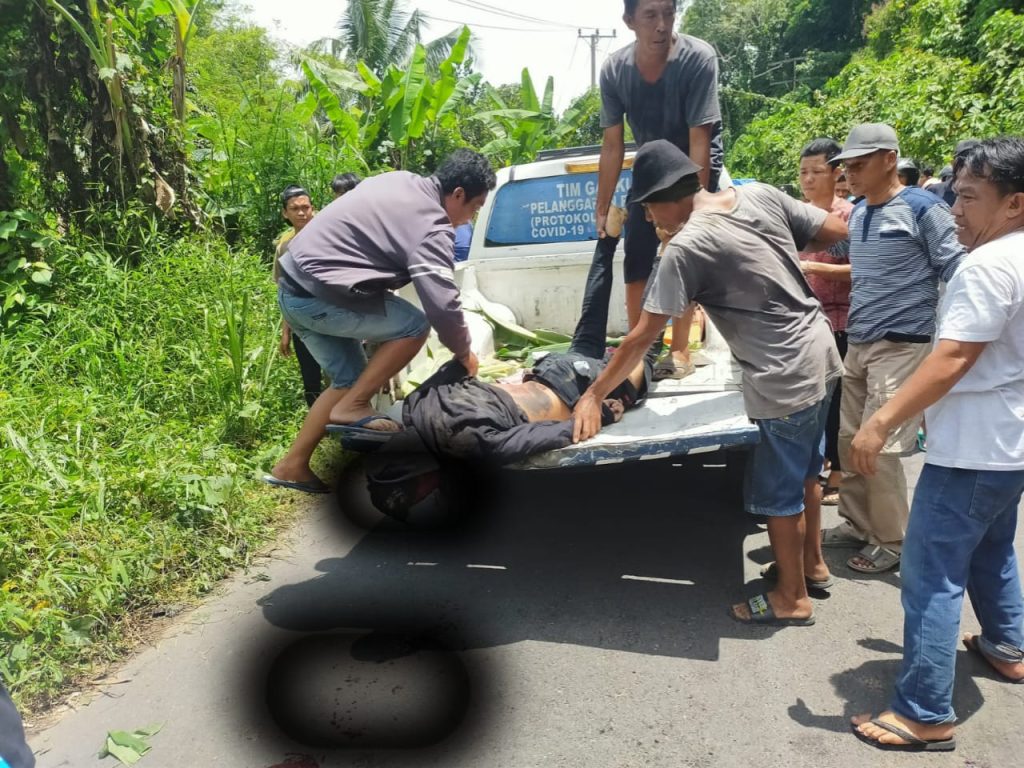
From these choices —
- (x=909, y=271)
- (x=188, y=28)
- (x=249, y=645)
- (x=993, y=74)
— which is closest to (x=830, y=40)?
(x=993, y=74)

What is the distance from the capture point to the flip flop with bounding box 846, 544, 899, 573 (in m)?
3.51

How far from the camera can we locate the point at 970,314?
6.86ft

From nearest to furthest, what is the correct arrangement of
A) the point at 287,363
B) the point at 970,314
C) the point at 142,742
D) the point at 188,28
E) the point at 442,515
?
the point at 970,314, the point at 142,742, the point at 442,515, the point at 287,363, the point at 188,28

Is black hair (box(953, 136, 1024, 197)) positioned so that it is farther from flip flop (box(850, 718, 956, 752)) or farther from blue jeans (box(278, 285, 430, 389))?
blue jeans (box(278, 285, 430, 389))

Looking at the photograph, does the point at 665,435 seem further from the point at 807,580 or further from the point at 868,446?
the point at 807,580

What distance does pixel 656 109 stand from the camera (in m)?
4.07

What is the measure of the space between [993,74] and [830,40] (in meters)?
24.6

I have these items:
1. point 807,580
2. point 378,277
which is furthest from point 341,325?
point 807,580

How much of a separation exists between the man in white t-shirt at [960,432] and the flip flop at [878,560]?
3.75 ft

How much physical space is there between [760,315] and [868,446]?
722 mm

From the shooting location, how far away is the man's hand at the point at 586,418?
10.1 feet

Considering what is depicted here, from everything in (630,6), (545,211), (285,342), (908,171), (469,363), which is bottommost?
(285,342)

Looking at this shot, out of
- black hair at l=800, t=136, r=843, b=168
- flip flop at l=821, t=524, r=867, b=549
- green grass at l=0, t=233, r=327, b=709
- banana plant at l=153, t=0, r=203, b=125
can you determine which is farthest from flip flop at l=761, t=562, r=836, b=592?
banana plant at l=153, t=0, r=203, b=125

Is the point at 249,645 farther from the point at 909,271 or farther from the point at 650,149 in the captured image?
the point at 909,271
